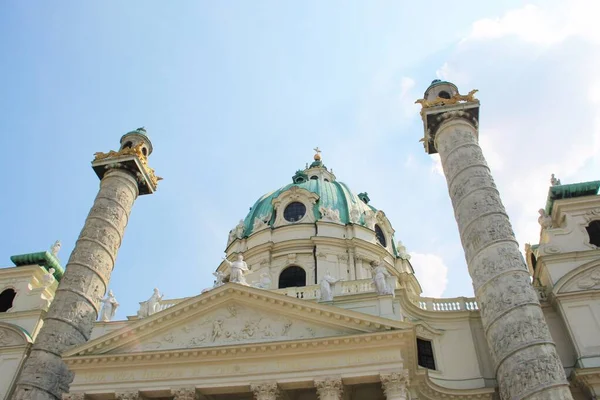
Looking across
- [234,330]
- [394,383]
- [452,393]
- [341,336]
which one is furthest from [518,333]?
[234,330]

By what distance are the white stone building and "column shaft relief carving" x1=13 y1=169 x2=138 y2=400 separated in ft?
4.71

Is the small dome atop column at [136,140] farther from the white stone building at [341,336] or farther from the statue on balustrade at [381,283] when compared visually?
the statue on balustrade at [381,283]

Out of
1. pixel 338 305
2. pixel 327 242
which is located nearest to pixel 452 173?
pixel 338 305

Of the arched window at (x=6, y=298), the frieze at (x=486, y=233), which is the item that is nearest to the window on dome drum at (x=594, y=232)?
the frieze at (x=486, y=233)

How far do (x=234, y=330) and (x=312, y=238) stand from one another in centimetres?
1227

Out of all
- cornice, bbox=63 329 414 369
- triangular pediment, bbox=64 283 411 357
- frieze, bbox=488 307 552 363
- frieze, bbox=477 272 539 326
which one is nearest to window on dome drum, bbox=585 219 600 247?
frieze, bbox=477 272 539 326

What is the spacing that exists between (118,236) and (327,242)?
37.5ft

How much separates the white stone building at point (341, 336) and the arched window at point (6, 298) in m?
0.06

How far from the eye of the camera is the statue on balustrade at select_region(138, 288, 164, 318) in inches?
811

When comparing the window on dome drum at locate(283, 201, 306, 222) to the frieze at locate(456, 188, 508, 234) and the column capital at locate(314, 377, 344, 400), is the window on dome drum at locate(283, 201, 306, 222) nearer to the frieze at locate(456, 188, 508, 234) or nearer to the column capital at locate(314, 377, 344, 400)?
the frieze at locate(456, 188, 508, 234)

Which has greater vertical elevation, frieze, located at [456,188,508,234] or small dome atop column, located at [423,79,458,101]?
small dome atop column, located at [423,79,458,101]

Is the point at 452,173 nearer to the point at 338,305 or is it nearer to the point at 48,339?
the point at 338,305

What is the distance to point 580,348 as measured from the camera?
1869 centimetres

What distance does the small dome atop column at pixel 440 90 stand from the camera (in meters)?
24.5
